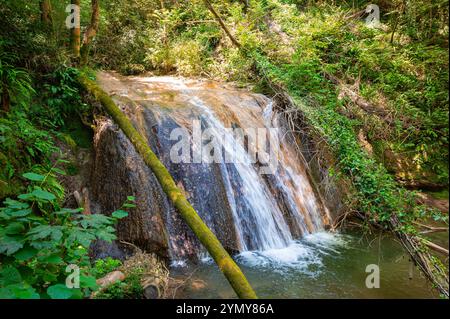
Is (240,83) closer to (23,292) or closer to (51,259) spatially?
(51,259)

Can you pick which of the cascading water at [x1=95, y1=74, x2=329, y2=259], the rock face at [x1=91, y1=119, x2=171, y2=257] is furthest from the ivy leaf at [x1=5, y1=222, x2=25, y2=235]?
the cascading water at [x1=95, y1=74, x2=329, y2=259]

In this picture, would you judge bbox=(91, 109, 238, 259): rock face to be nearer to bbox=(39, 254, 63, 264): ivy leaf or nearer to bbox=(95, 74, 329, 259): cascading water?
bbox=(95, 74, 329, 259): cascading water

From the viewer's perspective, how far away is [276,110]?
7500 mm

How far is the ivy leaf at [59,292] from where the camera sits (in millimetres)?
2047

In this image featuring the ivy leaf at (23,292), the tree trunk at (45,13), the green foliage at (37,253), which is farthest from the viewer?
the tree trunk at (45,13)

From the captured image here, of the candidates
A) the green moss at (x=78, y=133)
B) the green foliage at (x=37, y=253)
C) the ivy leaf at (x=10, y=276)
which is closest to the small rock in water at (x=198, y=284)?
the green foliage at (x=37, y=253)

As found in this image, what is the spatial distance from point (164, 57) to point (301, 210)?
283 inches

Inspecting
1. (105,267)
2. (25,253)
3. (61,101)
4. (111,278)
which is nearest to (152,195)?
(105,267)

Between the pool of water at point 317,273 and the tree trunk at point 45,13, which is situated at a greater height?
the tree trunk at point 45,13

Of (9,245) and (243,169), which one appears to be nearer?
(9,245)

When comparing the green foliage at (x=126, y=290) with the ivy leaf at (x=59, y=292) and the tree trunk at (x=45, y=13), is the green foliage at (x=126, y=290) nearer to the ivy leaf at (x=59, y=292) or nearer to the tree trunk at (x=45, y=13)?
the ivy leaf at (x=59, y=292)

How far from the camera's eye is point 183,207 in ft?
11.3

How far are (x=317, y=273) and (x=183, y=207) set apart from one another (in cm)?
227

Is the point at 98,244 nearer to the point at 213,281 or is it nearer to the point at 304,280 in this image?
the point at 213,281
